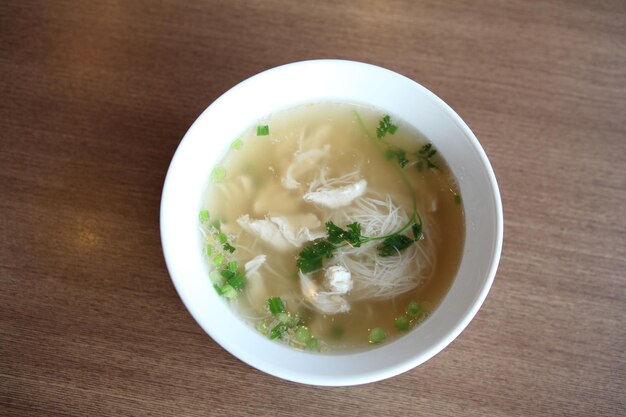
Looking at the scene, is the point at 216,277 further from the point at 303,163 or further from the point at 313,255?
the point at 303,163

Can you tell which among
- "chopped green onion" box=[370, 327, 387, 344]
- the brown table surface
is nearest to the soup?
"chopped green onion" box=[370, 327, 387, 344]

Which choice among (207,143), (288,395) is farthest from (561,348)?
(207,143)

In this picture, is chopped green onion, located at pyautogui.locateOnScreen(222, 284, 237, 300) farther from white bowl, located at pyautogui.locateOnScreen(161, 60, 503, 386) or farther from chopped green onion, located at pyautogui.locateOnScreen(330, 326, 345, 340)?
chopped green onion, located at pyautogui.locateOnScreen(330, 326, 345, 340)

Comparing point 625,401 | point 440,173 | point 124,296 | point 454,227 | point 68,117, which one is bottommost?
point 124,296

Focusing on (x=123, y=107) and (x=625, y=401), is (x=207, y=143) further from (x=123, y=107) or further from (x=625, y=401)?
(x=625, y=401)

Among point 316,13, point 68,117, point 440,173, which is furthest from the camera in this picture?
point 316,13

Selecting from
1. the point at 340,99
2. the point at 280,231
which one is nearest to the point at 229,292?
the point at 280,231
